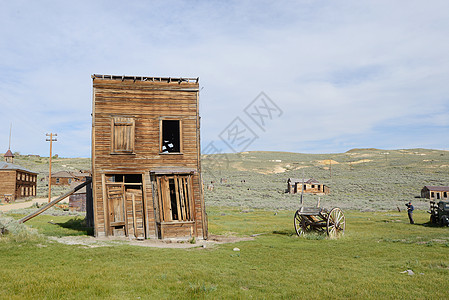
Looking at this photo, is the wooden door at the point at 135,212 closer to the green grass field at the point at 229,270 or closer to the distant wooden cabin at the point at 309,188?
the green grass field at the point at 229,270

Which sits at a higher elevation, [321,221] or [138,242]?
[321,221]

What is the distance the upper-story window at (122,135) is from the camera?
17.2 metres

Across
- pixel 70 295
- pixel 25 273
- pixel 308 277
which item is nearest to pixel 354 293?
pixel 308 277

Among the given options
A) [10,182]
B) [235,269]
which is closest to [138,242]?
[235,269]

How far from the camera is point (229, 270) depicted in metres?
9.98

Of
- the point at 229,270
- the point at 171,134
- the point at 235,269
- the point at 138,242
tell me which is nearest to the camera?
the point at 229,270

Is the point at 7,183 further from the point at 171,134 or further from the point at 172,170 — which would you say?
the point at 172,170

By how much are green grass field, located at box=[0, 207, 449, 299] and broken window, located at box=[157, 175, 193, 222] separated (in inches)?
122

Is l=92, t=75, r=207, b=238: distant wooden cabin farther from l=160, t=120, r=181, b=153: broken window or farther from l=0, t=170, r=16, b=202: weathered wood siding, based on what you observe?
l=0, t=170, r=16, b=202: weathered wood siding

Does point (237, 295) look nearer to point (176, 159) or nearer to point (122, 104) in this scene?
point (176, 159)

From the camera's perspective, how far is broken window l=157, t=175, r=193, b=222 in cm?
1692

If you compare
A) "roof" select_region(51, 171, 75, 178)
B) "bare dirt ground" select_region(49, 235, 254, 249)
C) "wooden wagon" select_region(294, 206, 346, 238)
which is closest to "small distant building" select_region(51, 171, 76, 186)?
"roof" select_region(51, 171, 75, 178)

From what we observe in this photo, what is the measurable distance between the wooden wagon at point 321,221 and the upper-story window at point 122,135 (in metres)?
9.48

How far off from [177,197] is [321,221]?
7.70 meters
